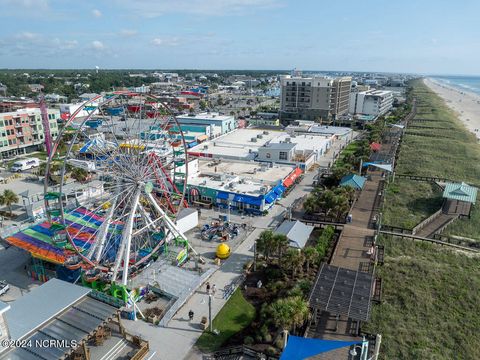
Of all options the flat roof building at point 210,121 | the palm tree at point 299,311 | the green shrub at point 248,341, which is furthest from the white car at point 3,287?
the flat roof building at point 210,121

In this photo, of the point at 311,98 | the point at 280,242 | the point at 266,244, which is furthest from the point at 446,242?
the point at 311,98

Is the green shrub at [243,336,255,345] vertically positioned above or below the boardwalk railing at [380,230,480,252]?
below

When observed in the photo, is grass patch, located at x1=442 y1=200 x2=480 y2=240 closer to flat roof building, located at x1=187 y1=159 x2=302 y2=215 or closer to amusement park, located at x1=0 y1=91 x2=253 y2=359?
flat roof building, located at x1=187 y1=159 x2=302 y2=215

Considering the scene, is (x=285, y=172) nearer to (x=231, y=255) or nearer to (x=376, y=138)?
(x=231, y=255)

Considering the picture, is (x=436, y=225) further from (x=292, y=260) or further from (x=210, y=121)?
(x=210, y=121)

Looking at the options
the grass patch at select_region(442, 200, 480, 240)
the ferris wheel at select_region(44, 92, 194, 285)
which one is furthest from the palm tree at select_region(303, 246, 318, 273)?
the grass patch at select_region(442, 200, 480, 240)

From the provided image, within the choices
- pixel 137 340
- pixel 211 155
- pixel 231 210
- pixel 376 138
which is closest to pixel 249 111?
pixel 376 138
